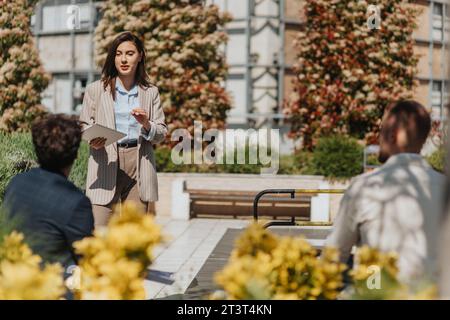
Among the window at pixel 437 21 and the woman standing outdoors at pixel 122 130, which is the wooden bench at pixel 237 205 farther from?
the window at pixel 437 21

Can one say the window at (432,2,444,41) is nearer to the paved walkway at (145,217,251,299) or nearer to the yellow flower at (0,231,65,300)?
the paved walkway at (145,217,251,299)

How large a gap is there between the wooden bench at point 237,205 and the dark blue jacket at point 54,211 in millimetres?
8425

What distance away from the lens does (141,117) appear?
170 inches

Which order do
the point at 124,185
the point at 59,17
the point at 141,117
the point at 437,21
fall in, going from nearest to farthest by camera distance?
the point at 141,117 < the point at 124,185 < the point at 59,17 < the point at 437,21

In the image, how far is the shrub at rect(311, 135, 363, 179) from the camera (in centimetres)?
1112

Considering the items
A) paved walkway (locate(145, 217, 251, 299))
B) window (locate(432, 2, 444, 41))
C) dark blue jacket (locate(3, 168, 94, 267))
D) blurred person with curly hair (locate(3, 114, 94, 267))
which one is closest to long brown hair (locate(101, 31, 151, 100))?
paved walkway (locate(145, 217, 251, 299))

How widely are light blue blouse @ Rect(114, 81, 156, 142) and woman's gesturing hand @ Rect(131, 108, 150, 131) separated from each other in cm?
17

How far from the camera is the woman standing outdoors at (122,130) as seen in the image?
459 cm

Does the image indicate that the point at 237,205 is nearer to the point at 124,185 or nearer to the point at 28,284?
the point at 124,185

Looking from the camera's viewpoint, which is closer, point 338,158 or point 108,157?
point 108,157

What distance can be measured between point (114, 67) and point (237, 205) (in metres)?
6.87

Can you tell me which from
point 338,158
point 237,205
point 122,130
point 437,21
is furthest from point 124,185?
point 437,21

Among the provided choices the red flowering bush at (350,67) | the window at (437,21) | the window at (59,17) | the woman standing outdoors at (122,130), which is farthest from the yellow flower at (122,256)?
the window at (437,21)
